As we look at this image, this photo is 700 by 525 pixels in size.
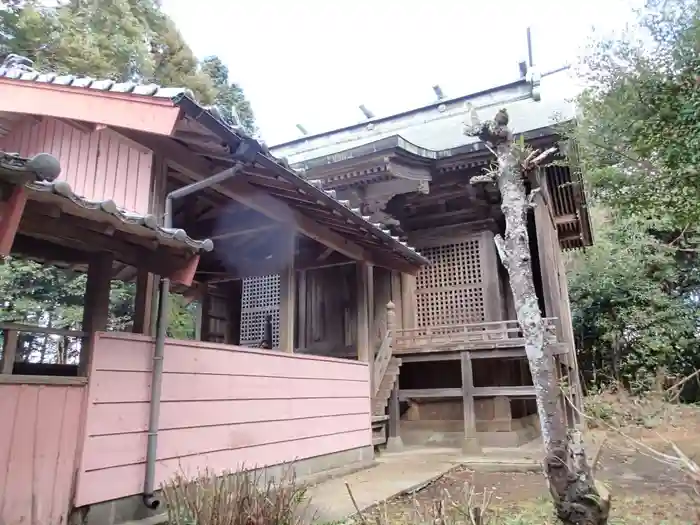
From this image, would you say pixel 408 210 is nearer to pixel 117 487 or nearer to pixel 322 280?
pixel 322 280

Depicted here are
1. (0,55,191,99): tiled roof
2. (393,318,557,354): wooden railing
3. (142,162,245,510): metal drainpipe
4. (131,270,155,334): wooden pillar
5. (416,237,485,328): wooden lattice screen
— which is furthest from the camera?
(416,237,485,328): wooden lattice screen

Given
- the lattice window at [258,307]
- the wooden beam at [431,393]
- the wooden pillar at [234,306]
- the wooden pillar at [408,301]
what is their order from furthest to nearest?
1. the wooden pillar at [234,306]
2. the lattice window at [258,307]
3. the wooden pillar at [408,301]
4. the wooden beam at [431,393]

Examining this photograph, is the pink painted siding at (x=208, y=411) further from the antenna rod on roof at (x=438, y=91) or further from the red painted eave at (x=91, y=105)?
the antenna rod on roof at (x=438, y=91)

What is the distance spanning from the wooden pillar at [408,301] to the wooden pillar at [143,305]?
20.7ft

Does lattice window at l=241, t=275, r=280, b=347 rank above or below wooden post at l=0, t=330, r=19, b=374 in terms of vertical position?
above

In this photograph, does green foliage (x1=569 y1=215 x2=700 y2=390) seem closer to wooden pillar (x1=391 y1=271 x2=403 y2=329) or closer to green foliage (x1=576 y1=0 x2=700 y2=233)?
wooden pillar (x1=391 y1=271 x2=403 y2=329)

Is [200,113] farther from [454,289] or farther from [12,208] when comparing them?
[454,289]

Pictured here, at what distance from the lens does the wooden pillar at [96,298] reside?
367cm

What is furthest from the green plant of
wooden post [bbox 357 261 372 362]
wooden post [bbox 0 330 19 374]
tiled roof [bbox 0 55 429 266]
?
wooden post [bbox 357 261 372 362]

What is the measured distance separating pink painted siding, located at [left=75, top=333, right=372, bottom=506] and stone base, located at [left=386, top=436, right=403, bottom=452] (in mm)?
1624

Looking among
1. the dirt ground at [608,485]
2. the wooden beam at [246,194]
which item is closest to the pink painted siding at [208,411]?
the dirt ground at [608,485]

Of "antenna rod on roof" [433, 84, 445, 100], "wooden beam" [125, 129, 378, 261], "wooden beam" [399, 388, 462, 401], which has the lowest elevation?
"wooden beam" [399, 388, 462, 401]

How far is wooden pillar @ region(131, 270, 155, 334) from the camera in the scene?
14.3 ft

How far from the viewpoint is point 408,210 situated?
407 inches
